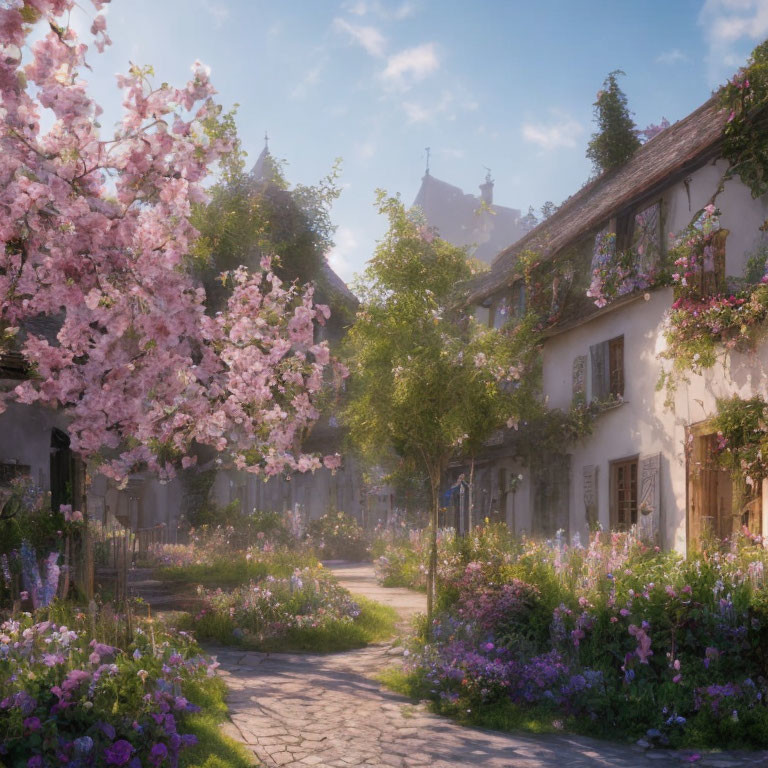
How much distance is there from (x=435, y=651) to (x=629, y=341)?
807 cm

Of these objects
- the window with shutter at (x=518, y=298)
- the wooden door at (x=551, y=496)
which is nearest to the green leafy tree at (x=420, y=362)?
the wooden door at (x=551, y=496)

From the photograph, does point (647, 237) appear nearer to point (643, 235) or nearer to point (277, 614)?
point (643, 235)

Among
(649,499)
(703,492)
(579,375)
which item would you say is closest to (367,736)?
(703,492)

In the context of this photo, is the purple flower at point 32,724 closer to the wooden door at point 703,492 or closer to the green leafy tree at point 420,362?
the green leafy tree at point 420,362

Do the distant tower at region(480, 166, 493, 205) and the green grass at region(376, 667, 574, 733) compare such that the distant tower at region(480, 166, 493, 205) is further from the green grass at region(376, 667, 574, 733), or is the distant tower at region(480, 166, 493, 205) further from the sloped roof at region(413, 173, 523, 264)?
the green grass at region(376, 667, 574, 733)

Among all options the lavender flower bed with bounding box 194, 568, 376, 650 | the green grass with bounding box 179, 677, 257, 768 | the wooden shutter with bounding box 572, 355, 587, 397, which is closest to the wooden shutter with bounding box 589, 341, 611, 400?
the wooden shutter with bounding box 572, 355, 587, 397

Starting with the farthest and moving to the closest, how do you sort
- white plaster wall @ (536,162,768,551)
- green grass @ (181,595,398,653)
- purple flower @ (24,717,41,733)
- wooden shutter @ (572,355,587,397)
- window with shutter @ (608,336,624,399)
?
wooden shutter @ (572,355,587,397) → window with shutter @ (608,336,624,399) → white plaster wall @ (536,162,768,551) → green grass @ (181,595,398,653) → purple flower @ (24,717,41,733)

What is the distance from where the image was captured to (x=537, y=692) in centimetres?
778

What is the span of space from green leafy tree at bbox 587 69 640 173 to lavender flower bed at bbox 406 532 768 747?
12.8 metres

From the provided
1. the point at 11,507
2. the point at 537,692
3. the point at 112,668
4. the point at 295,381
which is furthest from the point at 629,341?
the point at 112,668

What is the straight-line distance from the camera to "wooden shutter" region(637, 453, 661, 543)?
13672mm

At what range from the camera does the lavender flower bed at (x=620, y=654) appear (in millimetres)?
7109

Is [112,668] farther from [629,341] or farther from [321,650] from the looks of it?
[629,341]

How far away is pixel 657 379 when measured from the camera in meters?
14.1
